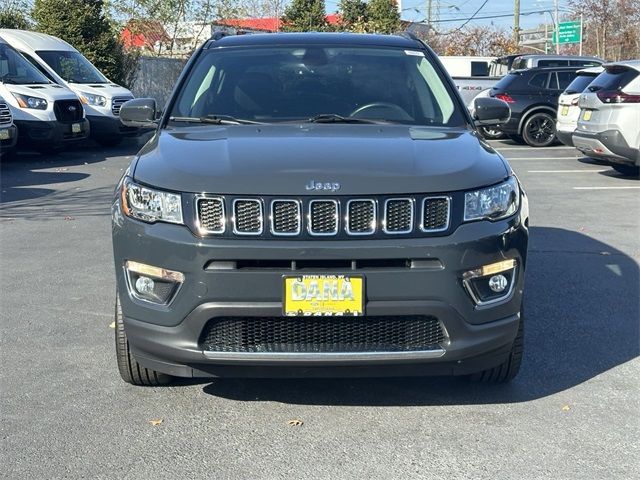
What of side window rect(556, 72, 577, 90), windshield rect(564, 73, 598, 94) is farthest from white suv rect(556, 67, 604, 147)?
side window rect(556, 72, 577, 90)

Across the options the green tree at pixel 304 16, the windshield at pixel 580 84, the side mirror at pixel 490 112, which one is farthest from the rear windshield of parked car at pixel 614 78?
the green tree at pixel 304 16

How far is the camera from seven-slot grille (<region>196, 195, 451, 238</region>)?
3.74 m

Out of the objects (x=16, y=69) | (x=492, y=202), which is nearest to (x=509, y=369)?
(x=492, y=202)

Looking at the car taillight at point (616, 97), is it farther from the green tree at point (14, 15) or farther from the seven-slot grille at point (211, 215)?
the green tree at point (14, 15)

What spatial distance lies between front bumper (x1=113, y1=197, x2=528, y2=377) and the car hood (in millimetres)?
229

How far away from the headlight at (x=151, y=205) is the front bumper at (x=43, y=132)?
11.7 meters

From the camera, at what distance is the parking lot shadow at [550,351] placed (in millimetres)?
4422

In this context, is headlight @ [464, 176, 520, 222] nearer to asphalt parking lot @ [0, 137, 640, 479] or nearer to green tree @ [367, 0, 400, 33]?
asphalt parking lot @ [0, 137, 640, 479]

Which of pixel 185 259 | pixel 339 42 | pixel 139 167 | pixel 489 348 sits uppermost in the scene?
pixel 339 42

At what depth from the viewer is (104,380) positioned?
4.62 metres

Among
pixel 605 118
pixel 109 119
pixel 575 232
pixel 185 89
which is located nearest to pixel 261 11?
pixel 109 119

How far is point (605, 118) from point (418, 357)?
9.68 m

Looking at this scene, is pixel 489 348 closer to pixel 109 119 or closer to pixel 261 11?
pixel 109 119

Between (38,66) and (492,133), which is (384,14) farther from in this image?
(38,66)
